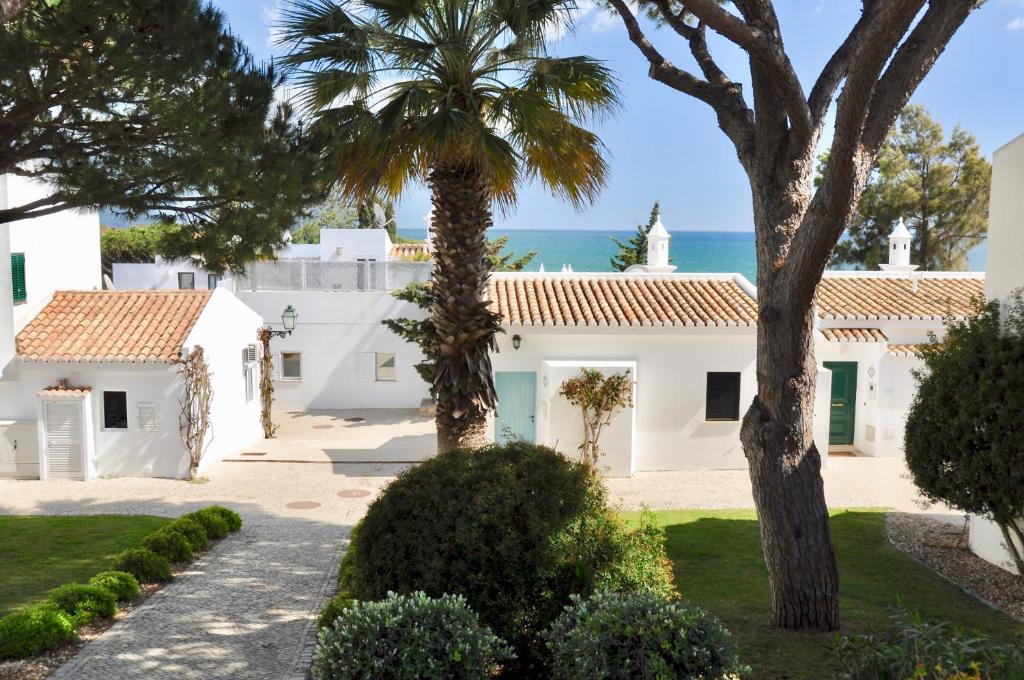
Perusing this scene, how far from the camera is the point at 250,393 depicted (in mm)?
23609

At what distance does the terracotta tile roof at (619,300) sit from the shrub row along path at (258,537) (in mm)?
3677

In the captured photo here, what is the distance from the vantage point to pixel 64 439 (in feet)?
62.7

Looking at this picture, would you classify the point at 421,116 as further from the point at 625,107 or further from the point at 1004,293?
the point at 1004,293

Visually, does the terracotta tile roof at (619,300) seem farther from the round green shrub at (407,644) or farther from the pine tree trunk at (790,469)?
the round green shrub at (407,644)

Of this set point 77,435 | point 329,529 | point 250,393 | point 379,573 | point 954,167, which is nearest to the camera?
point 379,573

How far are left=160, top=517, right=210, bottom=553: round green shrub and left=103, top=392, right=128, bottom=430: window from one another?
6826 millimetres

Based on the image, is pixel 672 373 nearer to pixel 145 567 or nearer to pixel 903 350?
pixel 903 350

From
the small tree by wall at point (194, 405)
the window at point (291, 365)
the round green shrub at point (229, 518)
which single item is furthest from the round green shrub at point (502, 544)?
the window at point (291, 365)

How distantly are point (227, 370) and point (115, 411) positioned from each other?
2.95 metres

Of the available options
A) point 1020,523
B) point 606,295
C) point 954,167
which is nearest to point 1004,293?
point 1020,523

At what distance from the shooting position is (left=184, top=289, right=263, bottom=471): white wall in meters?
20.4

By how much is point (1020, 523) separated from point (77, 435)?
1801 centimetres

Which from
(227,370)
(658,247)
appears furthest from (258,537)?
(658,247)

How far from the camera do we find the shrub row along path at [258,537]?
8.79 meters
